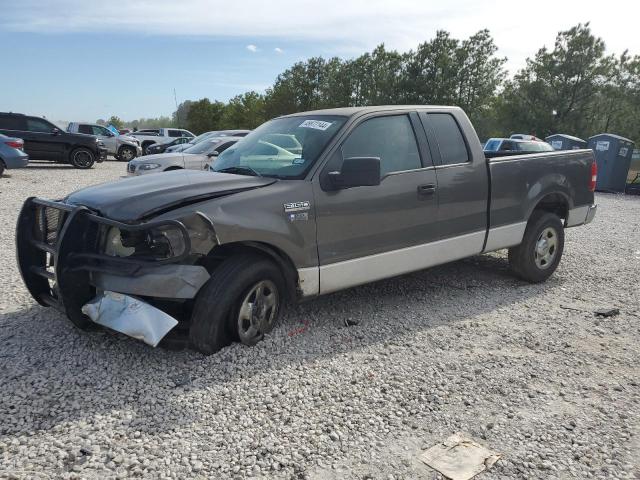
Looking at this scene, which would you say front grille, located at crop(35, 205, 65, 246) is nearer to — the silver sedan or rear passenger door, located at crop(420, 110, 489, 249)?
rear passenger door, located at crop(420, 110, 489, 249)

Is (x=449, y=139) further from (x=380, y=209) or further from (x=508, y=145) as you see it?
(x=508, y=145)

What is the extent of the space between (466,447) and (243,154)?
3.05m

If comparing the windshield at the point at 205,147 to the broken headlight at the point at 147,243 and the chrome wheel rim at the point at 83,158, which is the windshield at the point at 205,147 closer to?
the chrome wheel rim at the point at 83,158

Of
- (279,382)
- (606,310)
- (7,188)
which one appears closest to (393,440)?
(279,382)

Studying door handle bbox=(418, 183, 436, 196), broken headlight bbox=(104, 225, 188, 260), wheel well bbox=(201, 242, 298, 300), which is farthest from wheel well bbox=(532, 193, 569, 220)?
broken headlight bbox=(104, 225, 188, 260)

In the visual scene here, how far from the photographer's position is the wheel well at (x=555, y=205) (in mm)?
5871

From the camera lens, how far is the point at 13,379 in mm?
3289

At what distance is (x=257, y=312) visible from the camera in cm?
376

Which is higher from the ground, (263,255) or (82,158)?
(263,255)

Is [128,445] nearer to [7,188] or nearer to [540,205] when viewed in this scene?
[540,205]

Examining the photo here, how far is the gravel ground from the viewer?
8.61ft

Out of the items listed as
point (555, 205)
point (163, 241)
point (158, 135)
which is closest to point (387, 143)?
point (163, 241)

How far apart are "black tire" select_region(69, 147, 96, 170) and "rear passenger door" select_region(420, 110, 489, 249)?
17.5 meters

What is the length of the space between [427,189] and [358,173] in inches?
40.2
